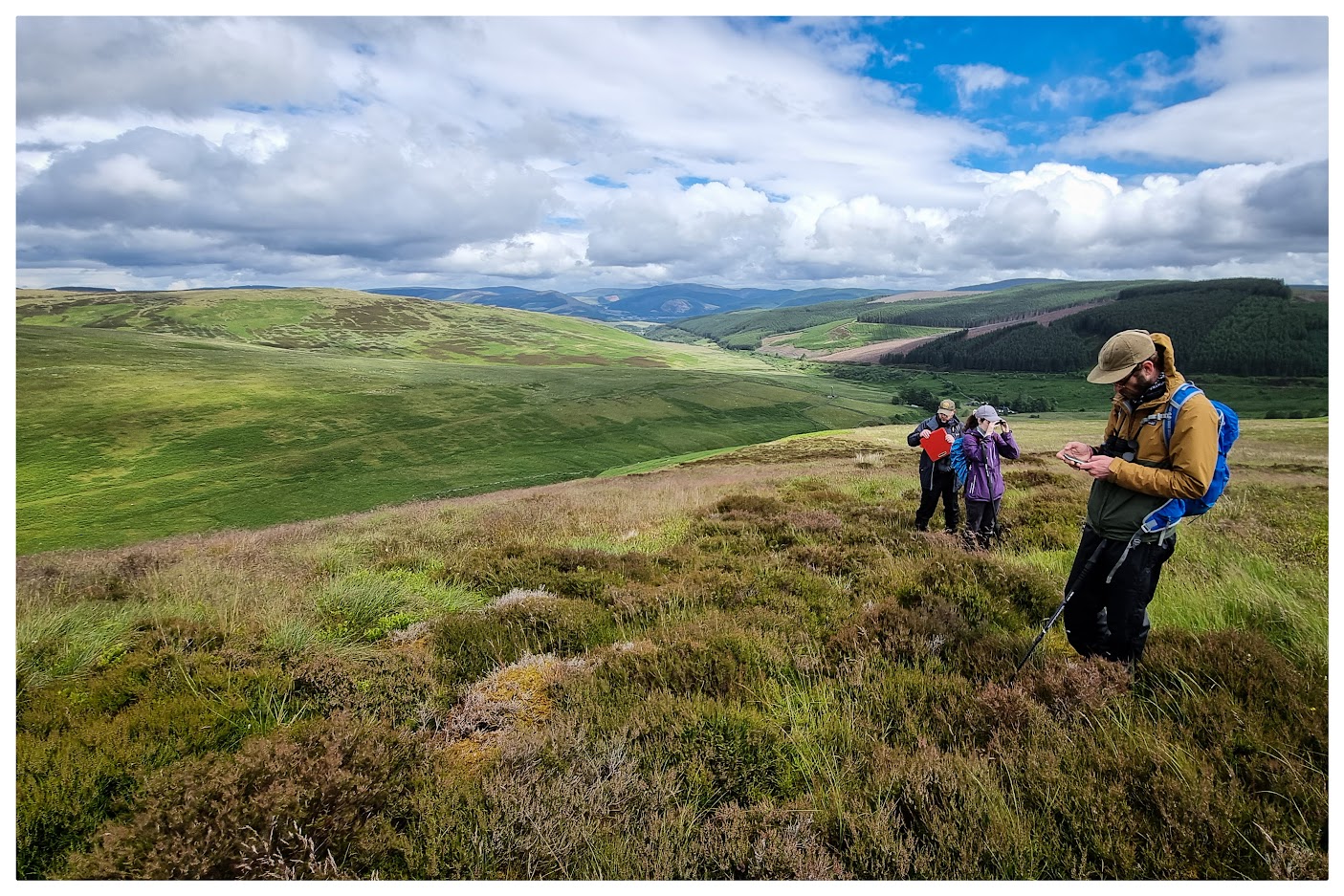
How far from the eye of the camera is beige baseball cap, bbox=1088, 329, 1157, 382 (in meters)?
4.23

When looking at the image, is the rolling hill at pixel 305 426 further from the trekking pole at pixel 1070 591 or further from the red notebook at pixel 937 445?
the trekking pole at pixel 1070 591

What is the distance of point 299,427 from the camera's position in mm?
72062

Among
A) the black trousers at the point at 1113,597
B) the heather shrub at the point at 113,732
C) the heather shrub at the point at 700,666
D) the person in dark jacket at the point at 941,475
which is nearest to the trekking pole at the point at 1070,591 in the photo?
the black trousers at the point at 1113,597

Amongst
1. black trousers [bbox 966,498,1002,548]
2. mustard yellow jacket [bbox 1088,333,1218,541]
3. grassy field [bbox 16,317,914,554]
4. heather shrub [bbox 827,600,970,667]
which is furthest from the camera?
grassy field [bbox 16,317,914,554]

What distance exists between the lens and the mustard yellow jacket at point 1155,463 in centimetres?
400

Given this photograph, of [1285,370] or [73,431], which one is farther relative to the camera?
[1285,370]

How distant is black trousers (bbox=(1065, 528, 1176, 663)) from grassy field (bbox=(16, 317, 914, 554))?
167 ft

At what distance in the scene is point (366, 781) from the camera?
11.0 ft

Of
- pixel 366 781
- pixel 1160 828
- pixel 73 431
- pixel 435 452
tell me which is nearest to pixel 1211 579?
pixel 1160 828

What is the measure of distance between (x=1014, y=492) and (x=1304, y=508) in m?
5.20

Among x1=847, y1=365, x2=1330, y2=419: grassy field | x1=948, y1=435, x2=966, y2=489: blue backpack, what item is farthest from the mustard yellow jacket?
x1=847, y1=365, x2=1330, y2=419: grassy field

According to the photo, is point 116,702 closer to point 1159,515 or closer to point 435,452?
point 1159,515

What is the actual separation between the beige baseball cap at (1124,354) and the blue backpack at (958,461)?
5.36 meters

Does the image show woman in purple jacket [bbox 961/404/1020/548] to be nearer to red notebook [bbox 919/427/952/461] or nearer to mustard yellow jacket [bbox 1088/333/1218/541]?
red notebook [bbox 919/427/952/461]
